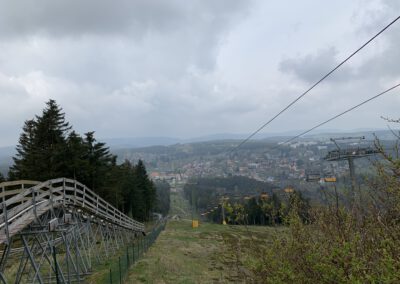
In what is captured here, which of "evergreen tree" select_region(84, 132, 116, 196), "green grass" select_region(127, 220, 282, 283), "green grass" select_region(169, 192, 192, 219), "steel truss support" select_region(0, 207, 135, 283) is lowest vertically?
"green grass" select_region(169, 192, 192, 219)

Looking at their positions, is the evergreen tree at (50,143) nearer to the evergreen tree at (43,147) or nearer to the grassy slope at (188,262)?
the evergreen tree at (43,147)

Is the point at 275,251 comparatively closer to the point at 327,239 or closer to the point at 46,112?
the point at 327,239

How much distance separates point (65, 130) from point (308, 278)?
4491 cm

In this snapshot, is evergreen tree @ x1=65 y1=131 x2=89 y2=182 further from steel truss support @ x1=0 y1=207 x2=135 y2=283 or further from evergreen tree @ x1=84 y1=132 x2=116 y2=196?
steel truss support @ x1=0 y1=207 x2=135 y2=283

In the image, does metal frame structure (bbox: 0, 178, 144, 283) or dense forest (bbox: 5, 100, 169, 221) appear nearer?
metal frame structure (bbox: 0, 178, 144, 283)

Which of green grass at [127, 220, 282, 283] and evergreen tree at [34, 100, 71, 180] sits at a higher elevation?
evergreen tree at [34, 100, 71, 180]

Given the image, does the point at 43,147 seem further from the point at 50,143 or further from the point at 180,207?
the point at 180,207

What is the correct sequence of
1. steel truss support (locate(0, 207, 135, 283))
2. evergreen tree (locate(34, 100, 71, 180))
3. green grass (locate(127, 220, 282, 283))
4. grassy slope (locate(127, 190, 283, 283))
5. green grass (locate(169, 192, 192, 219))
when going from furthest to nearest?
1. green grass (locate(169, 192, 192, 219))
2. evergreen tree (locate(34, 100, 71, 180))
3. green grass (locate(127, 220, 282, 283))
4. grassy slope (locate(127, 190, 283, 283))
5. steel truss support (locate(0, 207, 135, 283))

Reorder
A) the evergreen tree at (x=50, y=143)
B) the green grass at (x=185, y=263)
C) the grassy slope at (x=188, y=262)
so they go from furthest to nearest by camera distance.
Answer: the evergreen tree at (x=50, y=143) < the green grass at (x=185, y=263) < the grassy slope at (x=188, y=262)

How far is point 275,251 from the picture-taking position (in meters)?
7.64

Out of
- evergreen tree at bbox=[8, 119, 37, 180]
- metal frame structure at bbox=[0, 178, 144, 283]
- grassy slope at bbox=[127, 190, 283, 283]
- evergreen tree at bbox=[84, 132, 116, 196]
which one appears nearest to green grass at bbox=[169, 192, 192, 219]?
evergreen tree at bbox=[84, 132, 116, 196]

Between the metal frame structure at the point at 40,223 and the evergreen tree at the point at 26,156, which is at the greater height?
the evergreen tree at the point at 26,156

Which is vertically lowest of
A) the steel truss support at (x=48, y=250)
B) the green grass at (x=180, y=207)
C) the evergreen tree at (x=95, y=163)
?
the green grass at (x=180, y=207)

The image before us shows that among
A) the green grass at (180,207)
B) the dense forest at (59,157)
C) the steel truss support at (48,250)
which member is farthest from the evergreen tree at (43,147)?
the green grass at (180,207)
